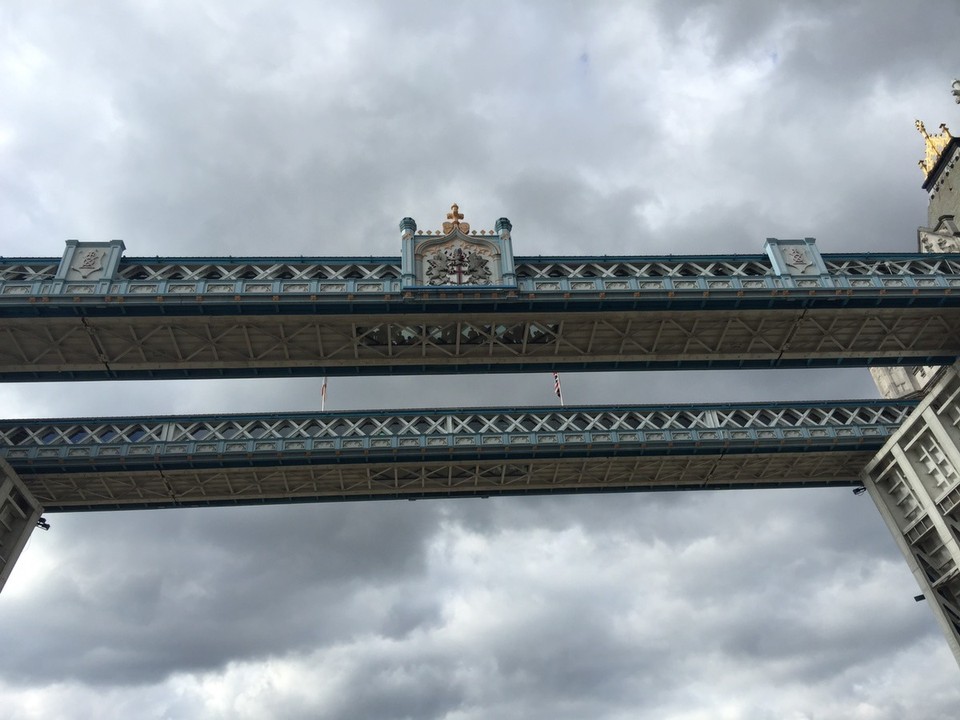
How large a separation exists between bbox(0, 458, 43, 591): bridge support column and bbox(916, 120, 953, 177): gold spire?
4896 centimetres

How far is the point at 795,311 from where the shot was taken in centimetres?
2177

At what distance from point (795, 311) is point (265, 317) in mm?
15585

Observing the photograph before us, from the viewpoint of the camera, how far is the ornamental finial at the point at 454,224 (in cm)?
2256

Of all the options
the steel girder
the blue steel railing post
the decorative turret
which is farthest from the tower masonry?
the blue steel railing post

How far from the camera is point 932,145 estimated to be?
143 feet

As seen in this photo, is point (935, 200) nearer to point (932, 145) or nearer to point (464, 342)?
point (932, 145)

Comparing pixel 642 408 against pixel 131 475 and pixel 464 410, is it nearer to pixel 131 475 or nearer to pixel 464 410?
pixel 464 410

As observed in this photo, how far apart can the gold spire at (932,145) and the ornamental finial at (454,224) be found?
34329 mm

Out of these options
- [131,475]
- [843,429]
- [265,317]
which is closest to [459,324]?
[265,317]

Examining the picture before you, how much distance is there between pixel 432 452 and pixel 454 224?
850 cm

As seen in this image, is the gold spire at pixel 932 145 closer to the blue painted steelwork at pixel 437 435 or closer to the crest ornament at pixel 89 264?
the blue painted steelwork at pixel 437 435

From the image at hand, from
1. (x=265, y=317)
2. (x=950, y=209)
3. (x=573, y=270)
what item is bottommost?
(x=265, y=317)

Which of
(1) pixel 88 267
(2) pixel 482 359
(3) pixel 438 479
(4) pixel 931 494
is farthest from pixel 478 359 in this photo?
(4) pixel 931 494

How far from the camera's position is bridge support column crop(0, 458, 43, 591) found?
24.9 meters
